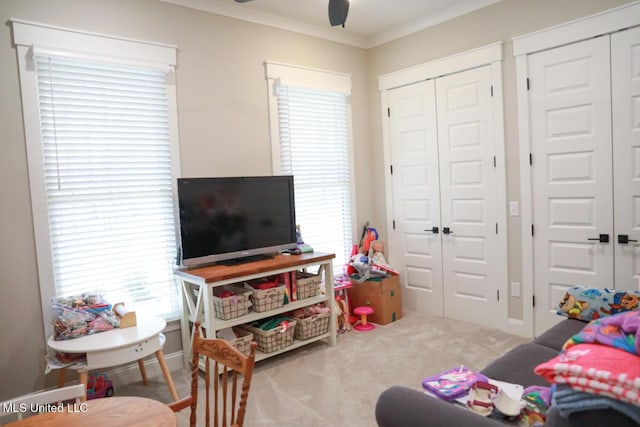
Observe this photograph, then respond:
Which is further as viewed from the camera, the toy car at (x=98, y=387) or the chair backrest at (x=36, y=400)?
the toy car at (x=98, y=387)

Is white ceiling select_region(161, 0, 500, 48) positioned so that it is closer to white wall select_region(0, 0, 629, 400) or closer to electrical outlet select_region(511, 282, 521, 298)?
white wall select_region(0, 0, 629, 400)

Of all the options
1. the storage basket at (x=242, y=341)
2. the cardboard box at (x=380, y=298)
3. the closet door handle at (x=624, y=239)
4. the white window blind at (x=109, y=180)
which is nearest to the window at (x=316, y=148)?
the cardboard box at (x=380, y=298)

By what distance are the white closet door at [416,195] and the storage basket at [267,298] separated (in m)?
1.70

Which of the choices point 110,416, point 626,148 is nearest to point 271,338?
point 110,416

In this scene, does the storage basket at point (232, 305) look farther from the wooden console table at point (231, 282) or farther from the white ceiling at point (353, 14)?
the white ceiling at point (353, 14)

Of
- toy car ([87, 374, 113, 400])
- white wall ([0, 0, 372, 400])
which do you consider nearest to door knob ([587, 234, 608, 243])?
white wall ([0, 0, 372, 400])

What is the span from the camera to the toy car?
2.73 metres

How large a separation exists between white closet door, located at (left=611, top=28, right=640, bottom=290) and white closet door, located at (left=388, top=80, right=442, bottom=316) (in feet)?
4.82

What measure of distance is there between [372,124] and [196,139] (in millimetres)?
2063

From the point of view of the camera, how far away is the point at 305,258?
3496mm

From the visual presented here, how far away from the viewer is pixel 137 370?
3184 millimetres

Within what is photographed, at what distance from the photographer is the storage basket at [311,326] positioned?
11.5 feet

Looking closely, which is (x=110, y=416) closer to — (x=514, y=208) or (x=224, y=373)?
(x=224, y=373)

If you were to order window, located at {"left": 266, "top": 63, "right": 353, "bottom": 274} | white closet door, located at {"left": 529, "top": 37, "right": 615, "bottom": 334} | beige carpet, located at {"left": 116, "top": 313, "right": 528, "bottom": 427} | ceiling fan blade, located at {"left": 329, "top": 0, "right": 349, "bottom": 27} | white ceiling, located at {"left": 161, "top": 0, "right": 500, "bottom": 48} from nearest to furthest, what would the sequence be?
ceiling fan blade, located at {"left": 329, "top": 0, "right": 349, "bottom": 27} → beige carpet, located at {"left": 116, "top": 313, "right": 528, "bottom": 427} → white closet door, located at {"left": 529, "top": 37, "right": 615, "bottom": 334} → white ceiling, located at {"left": 161, "top": 0, "right": 500, "bottom": 48} → window, located at {"left": 266, "top": 63, "right": 353, "bottom": 274}
